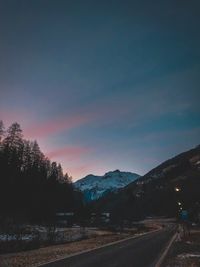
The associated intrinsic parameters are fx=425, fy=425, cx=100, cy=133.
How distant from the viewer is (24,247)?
38.0 metres

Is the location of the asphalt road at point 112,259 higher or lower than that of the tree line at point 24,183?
lower

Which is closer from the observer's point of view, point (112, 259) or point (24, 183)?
point (112, 259)

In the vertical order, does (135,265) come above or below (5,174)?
below

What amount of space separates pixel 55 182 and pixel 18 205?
99.1 ft

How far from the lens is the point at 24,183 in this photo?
95312mm

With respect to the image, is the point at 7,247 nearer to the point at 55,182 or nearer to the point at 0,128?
the point at 0,128

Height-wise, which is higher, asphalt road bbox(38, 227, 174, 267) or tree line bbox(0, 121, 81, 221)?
tree line bbox(0, 121, 81, 221)

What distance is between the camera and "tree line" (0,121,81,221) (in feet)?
283

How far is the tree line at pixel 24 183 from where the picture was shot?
8613 centimetres

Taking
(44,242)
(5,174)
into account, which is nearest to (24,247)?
(44,242)

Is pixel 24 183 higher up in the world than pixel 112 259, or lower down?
higher up

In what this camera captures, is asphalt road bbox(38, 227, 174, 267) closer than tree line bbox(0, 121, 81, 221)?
Yes

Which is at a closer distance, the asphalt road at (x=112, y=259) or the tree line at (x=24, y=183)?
the asphalt road at (x=112, y=259)

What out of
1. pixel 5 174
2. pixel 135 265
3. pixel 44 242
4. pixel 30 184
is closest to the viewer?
pixel 135 265
